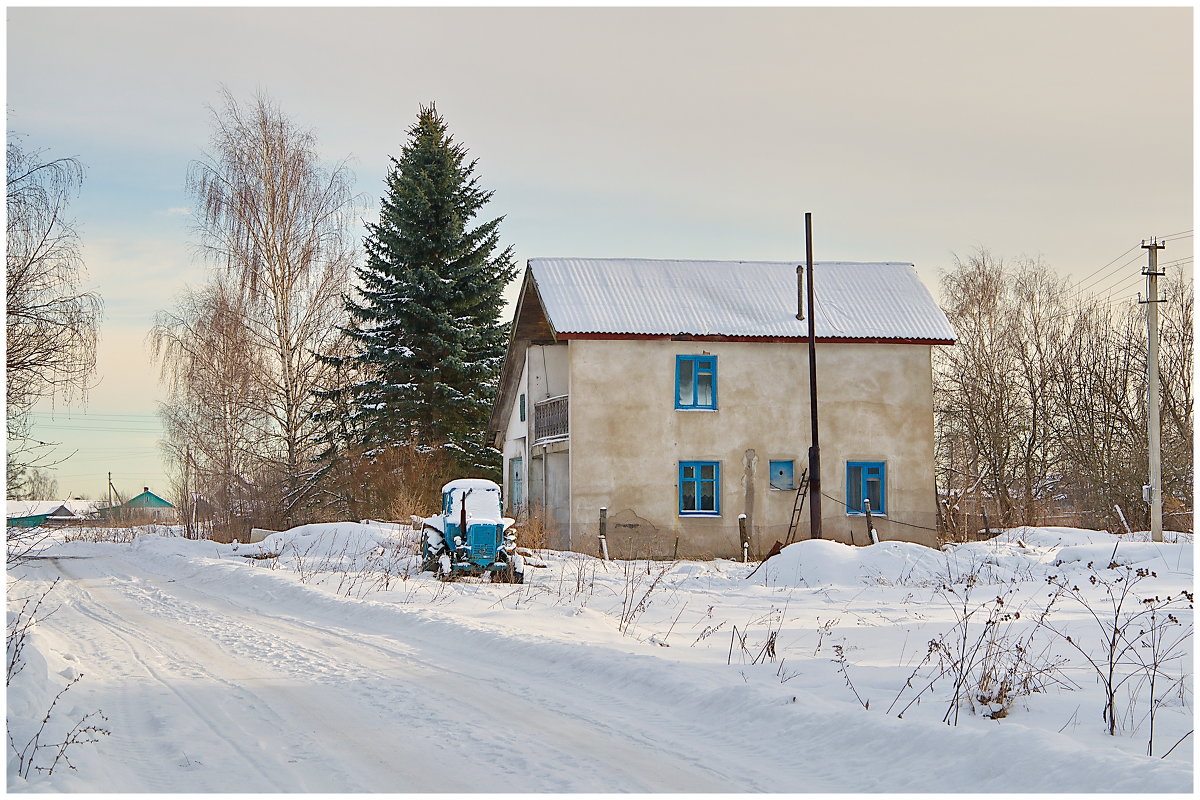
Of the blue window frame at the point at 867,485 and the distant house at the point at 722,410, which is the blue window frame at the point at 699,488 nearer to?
the distant house at the point at 722,410

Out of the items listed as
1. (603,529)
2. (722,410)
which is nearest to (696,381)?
(722,410)

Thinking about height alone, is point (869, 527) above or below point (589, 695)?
below

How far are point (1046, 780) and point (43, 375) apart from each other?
1407 centimetres

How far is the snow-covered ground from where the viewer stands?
621cm

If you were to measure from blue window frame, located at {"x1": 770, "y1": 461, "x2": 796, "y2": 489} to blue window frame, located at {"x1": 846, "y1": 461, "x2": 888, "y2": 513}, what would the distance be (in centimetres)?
157

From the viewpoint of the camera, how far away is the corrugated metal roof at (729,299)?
2986 cm

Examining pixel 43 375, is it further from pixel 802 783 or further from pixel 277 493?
pixel 277 493

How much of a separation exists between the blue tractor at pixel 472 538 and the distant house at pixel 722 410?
910 centimetres

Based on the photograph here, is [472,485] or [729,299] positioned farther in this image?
[729,299]

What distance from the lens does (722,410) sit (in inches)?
1172

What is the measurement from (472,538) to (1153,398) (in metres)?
21.1

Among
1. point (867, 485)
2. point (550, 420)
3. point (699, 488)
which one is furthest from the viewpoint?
point (550, 420)

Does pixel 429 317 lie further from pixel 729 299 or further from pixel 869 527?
pixel 869 527

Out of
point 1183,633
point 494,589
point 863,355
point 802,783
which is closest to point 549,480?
point 863,355
